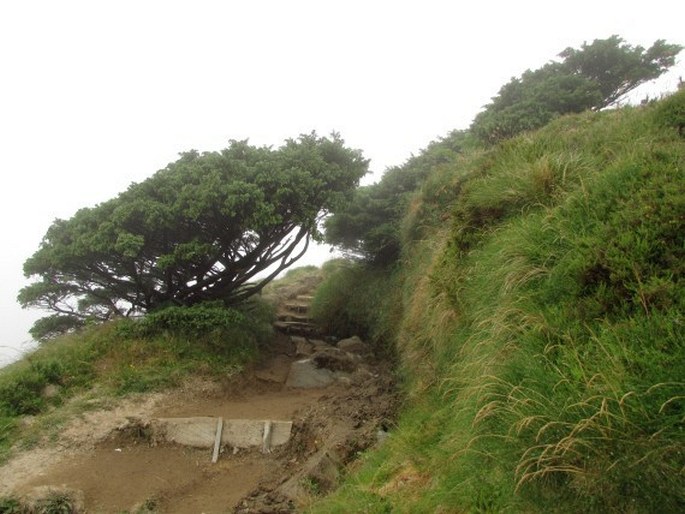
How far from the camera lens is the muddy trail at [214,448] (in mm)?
5430

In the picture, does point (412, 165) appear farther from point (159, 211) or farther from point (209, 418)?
point (209, 418)

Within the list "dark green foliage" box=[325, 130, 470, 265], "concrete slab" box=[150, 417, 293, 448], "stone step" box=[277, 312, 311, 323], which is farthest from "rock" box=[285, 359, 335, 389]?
"dark green foliage" box=[325, 130, 470, 265]

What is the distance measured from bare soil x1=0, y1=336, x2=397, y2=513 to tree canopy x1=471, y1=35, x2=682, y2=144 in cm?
631

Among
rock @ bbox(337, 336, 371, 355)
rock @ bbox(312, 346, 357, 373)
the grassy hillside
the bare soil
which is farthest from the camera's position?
rock @ bbox(337, 336, 371, 355)

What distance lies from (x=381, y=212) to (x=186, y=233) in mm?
4838

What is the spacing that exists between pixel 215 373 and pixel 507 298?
6.65 metres

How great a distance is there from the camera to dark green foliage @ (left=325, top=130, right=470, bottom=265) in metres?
11.0

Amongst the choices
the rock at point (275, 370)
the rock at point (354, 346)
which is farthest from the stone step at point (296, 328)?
the rock at point (275, 370)

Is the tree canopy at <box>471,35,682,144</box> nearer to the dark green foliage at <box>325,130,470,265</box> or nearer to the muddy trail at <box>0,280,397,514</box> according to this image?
the dark green foliage at <box>325,130,470,265</box>

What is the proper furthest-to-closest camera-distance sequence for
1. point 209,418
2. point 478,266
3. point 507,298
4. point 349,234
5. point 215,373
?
point 349,234
point 215,373
point 209,418
point 478,266
point 507,298

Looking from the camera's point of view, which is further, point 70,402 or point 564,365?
point 70,402

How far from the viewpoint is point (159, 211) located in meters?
9.06

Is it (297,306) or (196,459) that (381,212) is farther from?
(196,459)

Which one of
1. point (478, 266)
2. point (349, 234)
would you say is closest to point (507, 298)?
point (478, 266)
